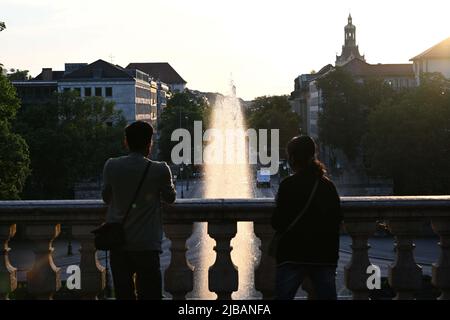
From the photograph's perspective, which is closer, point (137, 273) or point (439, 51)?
point (137, 273)

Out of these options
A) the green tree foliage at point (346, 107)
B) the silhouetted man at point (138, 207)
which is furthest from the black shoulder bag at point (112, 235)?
the green tree foliage at point (346, 107)

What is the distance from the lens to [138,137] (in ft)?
21.7

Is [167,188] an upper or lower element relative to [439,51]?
lower

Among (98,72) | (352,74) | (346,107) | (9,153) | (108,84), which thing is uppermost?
(98,72)

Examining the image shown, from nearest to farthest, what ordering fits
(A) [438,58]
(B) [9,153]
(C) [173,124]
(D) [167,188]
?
1. (D) [167,188]
2. (B) [9,153]
3. (A) [438,58]
4. (C) [173,124]

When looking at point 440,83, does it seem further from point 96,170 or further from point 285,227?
point 285,227

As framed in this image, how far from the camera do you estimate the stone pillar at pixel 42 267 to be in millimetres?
7535

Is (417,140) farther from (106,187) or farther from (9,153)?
(106,187)

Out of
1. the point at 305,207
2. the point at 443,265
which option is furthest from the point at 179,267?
the point at 443,265

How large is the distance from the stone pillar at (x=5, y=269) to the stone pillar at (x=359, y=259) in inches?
121

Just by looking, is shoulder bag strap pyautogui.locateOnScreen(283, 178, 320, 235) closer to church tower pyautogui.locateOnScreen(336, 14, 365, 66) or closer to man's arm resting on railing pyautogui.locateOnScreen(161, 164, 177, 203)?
man's arm resting on railing pyautogui.locateOnScreen(161, 164, 177, 203)

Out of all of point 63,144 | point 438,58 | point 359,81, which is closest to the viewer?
point 63,144

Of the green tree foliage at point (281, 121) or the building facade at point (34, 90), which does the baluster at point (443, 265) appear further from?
the green tree foliage at point (281, 121)

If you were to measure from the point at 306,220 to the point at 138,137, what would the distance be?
150cm
